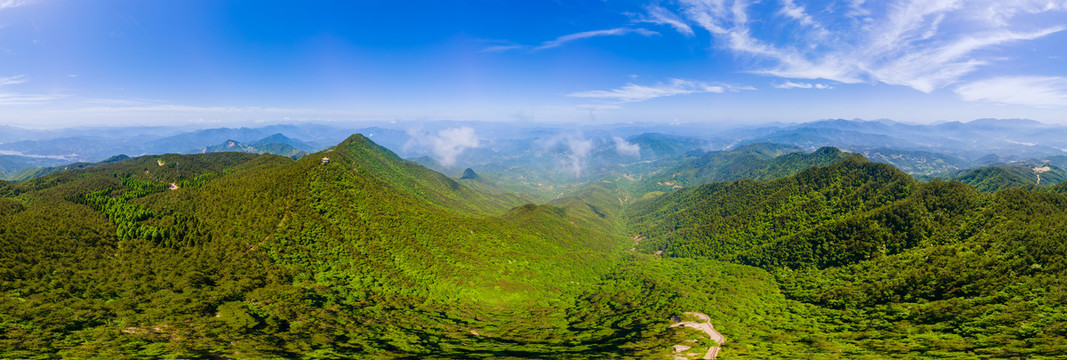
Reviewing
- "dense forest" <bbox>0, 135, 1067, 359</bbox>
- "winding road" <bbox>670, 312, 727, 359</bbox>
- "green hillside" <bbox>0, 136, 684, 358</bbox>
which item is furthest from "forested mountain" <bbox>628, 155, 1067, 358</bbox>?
"green hillside" <bbox>0, 136, 684, 358</bbox>

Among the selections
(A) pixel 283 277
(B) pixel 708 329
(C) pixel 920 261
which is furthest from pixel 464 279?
(C) pixel 920 261

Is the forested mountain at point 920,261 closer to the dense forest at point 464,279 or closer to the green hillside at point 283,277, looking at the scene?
the dense forest at point 464,279

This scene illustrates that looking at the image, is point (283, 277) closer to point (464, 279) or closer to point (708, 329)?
point (464, 279)

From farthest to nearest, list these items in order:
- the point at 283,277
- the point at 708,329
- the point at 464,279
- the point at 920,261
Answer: the point at 464,279, the point at 920,261, the point at 283,277, the point at 708,329

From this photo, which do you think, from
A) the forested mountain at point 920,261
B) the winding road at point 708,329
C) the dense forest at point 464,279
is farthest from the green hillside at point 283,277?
the forested mountain at point 920,261

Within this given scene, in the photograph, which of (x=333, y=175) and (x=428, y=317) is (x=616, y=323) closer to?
(x=428, y=317)

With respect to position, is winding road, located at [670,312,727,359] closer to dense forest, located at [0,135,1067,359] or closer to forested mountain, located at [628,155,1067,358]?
dense forest, located at [0,135,1067,359]
